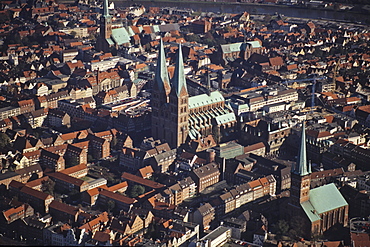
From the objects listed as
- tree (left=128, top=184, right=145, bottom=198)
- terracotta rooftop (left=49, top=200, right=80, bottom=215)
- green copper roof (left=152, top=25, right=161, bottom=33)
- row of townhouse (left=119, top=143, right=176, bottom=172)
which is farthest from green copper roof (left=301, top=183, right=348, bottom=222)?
green copper roof (left=152, top=25, right=161, bottom=33)

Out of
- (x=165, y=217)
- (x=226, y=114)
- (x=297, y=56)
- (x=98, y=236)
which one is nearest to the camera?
(x=98, y=236)

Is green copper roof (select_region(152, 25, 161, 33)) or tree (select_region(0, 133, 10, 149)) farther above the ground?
green copper roof (select_region(152, 25, 161, 33))

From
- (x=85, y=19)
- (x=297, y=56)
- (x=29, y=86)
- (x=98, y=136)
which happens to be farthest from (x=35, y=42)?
(x=98, y=136)

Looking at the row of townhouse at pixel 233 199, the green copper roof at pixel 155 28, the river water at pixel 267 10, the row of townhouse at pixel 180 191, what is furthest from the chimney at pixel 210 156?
the river water at pixel 267 10

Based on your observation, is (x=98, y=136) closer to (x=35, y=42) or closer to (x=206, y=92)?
(x=206, y=92)

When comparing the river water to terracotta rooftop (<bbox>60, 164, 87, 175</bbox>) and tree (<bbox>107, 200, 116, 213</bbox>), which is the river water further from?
tree (<bbox>107, 200, 116, 213</bbox>)

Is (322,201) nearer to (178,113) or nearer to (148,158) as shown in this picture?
(148,158)
